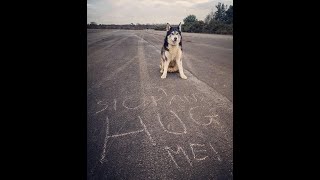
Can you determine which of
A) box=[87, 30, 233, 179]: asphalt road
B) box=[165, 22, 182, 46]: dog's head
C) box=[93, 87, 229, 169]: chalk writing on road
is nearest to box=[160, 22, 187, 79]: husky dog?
box=[165, 22, 182, 46]: dog's head

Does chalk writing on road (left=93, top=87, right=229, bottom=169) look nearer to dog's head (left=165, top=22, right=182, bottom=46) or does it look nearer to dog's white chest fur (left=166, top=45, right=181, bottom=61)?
dog's white chest fur (left=166, top=45, right=181, bottom=61)

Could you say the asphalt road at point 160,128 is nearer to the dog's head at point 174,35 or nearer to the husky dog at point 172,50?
the husky dog at point 172,50

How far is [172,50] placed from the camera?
21.5 ft

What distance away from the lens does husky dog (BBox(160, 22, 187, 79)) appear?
6309 mm

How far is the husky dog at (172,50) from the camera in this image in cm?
631

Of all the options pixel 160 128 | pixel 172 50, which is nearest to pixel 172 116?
pixel 160 128

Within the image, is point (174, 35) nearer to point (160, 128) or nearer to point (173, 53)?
point (173, 53)

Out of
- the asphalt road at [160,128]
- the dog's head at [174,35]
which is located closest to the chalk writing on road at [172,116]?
the asphalt road at [160,128]
